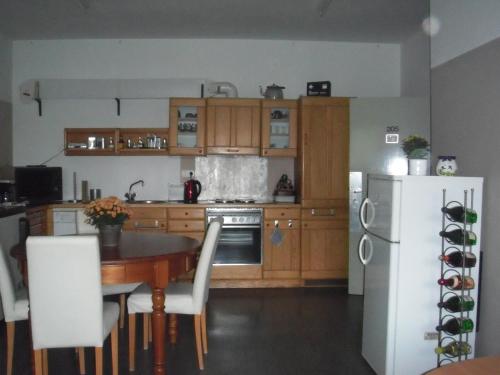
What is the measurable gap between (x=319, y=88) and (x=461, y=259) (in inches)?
117

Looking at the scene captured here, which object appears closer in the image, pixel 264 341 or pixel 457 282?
pixel 457 282

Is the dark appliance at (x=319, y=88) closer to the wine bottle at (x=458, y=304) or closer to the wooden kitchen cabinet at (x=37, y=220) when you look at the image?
the wine bottle at (x=458, y=304)

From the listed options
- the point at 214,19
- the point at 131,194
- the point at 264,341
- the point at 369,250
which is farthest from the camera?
the point at 131,194

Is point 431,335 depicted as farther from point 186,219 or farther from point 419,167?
point 186,219

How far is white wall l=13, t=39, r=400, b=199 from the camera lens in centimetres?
531

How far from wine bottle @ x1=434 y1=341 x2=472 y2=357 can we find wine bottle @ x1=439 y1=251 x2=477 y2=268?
0.47 metres

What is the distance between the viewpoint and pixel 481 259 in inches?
103

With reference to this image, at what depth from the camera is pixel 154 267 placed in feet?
8.16

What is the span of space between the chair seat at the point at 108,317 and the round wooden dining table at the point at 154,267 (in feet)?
0.62

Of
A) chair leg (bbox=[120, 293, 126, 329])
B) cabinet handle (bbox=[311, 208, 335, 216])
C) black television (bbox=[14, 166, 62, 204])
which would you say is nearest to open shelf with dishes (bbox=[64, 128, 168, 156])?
black television (bbox=[14, 166, 62, 204])

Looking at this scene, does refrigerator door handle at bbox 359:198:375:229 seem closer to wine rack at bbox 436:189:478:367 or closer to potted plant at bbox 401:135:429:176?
potted plant at bbox 401:135:429:176

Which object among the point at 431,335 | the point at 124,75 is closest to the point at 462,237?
the point at 431,335

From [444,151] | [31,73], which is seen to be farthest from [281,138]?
[31,73]

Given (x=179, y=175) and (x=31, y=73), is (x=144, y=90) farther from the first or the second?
(x=31, y=73)
